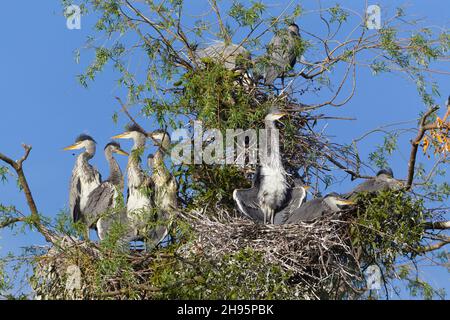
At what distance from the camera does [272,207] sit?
1262cm

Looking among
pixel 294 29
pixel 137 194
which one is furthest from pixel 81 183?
pixel 294 29

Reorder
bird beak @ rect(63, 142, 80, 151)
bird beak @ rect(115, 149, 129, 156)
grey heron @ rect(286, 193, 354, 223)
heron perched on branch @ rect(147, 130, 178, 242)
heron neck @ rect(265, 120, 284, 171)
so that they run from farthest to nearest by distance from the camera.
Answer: bird beak @ rect(63, 142, 80, 151), bird beak @ rect(115, 149, 129, 156), heron neck @ rect(265, 120, 284, 171), heron perched on branch @ rect(147, 130, 178, 242), grey heron @ rect(286, 193, 354, 223)

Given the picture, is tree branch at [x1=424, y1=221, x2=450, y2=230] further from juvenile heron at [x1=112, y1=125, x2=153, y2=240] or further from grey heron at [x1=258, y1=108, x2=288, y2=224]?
juvenile heron at [x1=112, y1=125, x2=153, y2=240]

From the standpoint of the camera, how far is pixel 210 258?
11117mm

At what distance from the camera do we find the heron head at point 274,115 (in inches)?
504

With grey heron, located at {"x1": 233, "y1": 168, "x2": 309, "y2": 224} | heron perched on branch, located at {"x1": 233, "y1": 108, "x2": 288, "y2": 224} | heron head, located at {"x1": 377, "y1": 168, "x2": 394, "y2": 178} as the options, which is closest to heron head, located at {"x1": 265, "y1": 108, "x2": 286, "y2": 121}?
heron perched on branch, located at {"x1": 233, "y1": 108, "x2": 288, "y2": 224}

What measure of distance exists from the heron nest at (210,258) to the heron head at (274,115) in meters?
1.17

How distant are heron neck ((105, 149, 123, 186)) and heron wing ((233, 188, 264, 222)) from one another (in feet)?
4.69

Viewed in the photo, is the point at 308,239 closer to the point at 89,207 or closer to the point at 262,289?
the point at 262,289

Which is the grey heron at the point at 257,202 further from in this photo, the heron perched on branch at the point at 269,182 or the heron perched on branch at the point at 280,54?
the heron perched on branch at the point at 280,54

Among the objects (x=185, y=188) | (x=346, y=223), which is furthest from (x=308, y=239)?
(x=185, y=188)

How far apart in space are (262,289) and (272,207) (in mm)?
1913

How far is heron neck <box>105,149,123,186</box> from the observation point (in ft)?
44.0

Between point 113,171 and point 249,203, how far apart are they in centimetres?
180
